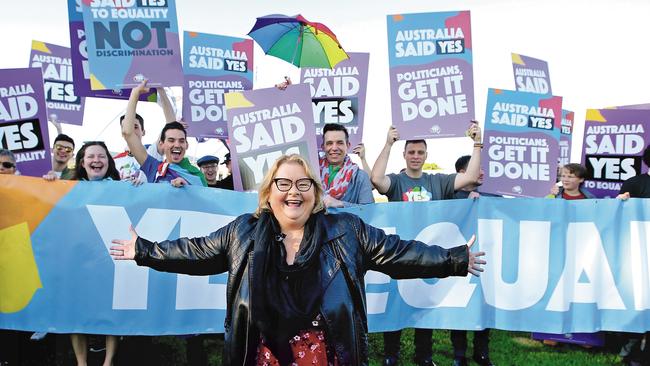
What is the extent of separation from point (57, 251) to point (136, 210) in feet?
2.23

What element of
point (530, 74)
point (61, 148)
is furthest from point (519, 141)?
point (61, 148)

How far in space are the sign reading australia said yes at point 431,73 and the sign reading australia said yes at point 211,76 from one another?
2.28m

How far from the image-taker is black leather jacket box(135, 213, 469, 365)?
2586 mm

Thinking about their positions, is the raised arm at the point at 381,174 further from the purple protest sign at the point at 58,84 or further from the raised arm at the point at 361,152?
the purple protest sign at the point at 58,84

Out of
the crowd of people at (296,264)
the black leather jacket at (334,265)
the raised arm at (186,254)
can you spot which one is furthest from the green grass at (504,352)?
the crowd of people at (296,264)

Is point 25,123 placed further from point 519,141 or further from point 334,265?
point 519,141

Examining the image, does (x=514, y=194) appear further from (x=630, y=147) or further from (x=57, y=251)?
(x=57, y=251)

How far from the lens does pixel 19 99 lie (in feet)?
19.0

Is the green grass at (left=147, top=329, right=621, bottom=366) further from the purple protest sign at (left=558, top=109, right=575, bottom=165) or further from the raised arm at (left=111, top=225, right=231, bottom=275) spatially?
the purple protest sign at (left=558, top=109, right=575, bottom=165)

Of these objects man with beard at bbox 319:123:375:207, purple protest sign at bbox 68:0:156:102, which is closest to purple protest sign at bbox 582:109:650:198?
man with beard at bbox 319:123:375:207

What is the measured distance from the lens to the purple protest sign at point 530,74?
901 cm

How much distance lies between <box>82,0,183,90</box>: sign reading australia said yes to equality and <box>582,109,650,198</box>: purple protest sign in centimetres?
494

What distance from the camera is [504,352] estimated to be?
20.6 feet

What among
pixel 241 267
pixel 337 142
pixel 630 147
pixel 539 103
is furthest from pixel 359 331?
pixel 630 147
